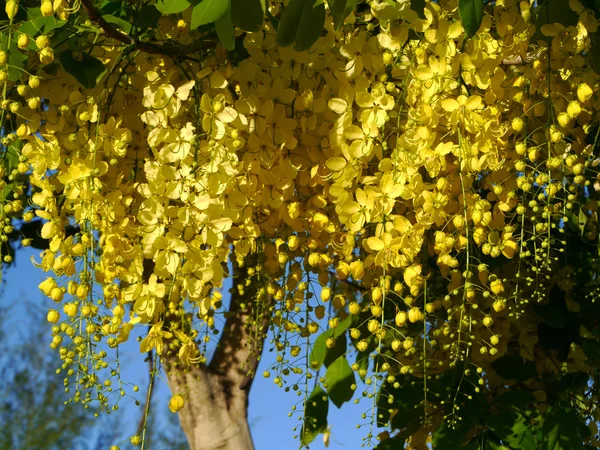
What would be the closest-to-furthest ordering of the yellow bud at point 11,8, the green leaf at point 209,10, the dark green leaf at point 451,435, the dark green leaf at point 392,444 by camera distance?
the green leaf at point 209,10, the yellow bud at point 11,8, the dark green leaf at point 451,435, the dark green leaf at point 392,444

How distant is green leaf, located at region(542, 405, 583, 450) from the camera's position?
Answer: 4.18 feet

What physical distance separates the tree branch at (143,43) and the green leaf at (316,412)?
2.13 ft

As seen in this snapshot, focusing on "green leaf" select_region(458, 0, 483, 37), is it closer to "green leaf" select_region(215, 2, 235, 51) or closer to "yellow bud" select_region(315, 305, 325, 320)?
"green leaf" select_region(215, 2, 235, 51)

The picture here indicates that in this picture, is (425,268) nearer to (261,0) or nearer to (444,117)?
(444,117)

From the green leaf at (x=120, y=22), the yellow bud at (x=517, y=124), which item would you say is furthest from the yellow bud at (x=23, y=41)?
the yellow bud at (x=517, y=124)

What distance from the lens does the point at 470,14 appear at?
1.00m

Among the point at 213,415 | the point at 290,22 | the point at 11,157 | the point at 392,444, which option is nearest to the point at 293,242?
the point at 290,22

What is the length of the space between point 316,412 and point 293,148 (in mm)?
524

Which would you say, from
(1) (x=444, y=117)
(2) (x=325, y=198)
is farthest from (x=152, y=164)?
(1) (x=444, y=117)

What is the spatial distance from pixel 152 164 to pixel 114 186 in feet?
0.40

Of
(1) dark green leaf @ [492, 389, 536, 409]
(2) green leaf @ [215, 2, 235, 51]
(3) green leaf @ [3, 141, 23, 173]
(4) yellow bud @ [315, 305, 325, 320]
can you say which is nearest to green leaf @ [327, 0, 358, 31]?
(2) green leaf @ [215, 2, 235, 51]

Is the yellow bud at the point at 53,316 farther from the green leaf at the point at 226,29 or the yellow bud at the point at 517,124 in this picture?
the yellow bud at the point at 517,124

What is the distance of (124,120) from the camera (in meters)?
1.31

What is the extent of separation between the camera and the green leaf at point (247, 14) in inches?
40.6
